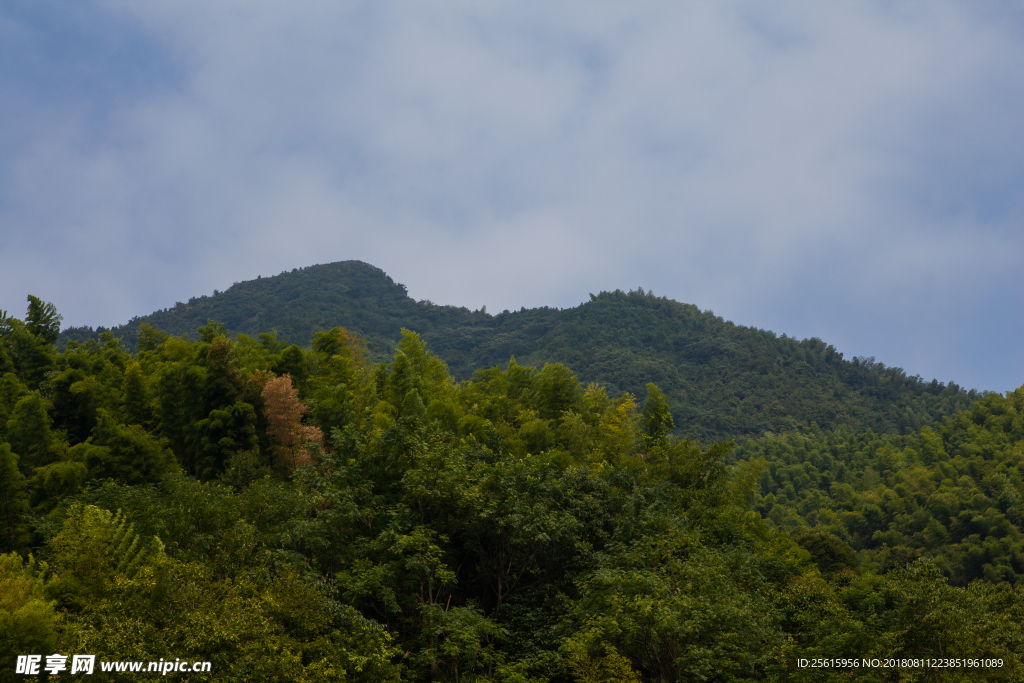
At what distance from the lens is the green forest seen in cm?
1378

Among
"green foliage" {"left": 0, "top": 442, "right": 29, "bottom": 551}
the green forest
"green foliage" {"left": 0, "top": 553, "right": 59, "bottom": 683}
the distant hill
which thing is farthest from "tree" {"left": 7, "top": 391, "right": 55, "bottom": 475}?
the distant hill

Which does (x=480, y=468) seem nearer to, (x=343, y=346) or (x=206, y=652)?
(x=206, y=652)

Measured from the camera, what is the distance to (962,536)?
61969 mm

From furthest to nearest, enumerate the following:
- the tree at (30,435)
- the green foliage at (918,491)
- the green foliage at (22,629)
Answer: the green foliage at (918,491) < the tree at (30,435) < the green foliage at (22,629)

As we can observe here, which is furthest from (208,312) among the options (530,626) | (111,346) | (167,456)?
(530,626)

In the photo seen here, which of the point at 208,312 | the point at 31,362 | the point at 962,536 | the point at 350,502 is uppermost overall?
the point at 208,312

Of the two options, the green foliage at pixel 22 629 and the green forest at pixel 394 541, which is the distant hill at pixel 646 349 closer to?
the green forest at pixel 394 541

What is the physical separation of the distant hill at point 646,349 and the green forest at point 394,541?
203ft

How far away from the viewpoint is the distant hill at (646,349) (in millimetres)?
112750

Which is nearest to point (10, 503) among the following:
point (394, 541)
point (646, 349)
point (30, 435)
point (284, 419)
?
point (30, 435)

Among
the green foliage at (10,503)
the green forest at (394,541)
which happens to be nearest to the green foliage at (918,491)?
the green forest at (394,541)

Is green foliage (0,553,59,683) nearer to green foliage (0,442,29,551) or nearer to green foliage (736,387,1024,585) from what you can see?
green foliage (0,442,29,551)

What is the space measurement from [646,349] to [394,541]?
12528 centimetres

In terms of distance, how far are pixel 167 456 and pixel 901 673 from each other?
23686 millimetres
